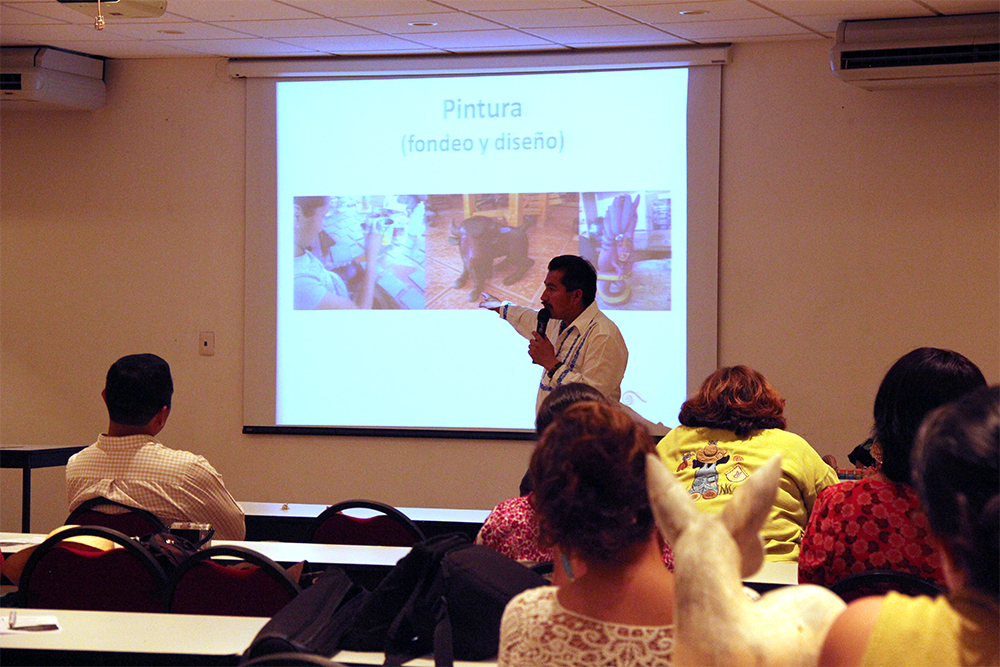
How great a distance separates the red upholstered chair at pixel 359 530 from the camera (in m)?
3.29

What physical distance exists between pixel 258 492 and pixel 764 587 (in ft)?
14.7

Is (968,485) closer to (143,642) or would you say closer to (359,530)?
(143,642)

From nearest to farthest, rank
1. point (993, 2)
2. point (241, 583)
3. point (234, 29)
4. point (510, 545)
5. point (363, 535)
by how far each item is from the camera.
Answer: point (241, 583) → point (510, 545) → point (363, 535) → point (993, 2) → point (234, 29)

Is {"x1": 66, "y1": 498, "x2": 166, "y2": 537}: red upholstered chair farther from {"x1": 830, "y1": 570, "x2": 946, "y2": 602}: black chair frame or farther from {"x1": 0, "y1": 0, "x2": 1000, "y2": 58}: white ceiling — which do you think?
{"x1": 0, "y1": 0, "x2": 1000, "y2": 58}: white ceiling

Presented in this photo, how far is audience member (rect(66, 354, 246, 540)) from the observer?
3.09 metres

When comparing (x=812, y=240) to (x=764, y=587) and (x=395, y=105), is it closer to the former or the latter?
(x=395, y=105)

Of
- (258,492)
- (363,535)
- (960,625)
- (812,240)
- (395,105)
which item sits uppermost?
(395,105)

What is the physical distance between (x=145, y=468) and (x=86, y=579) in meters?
0.65

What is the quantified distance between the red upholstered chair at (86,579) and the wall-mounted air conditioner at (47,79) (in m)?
4.31

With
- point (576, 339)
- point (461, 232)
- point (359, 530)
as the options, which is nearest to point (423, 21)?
point (461, 232)

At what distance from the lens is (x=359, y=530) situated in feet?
11.0

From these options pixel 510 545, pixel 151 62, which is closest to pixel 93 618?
pixel 510 545

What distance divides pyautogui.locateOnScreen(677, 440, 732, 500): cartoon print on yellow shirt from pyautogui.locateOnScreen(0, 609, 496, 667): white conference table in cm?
110

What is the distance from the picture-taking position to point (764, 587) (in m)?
2.45
